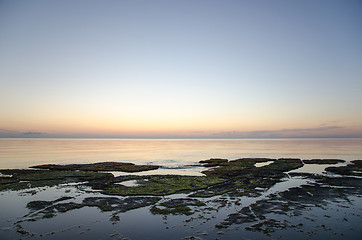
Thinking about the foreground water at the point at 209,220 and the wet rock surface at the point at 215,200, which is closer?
the foreground water at the point at 209,220

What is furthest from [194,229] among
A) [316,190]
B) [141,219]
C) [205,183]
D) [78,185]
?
[78,185]

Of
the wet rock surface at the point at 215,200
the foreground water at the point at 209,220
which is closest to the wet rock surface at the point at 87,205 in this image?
the wet rock surface at the point at 215,200

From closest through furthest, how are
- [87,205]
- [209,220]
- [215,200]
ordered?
[209,220] → [87,205] → [215,200]

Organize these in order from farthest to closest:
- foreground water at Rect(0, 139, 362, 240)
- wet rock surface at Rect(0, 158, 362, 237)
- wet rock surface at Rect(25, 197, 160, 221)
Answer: wet rock surface at Rect(25, 197, 160, 221), wet rock surface at Rect(0, 158, 362, 237), foreground water at Rect(0, 139, 362, 240)

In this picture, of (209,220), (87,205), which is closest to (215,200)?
(209,220)

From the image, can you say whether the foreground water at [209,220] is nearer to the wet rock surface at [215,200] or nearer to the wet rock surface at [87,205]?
the wet rock surface at [215,200]

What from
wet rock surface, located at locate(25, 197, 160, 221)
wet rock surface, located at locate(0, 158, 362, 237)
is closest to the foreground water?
wet rock surface, located at locate(0, 158, 362, 237)

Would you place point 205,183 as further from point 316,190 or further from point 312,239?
point 312,239

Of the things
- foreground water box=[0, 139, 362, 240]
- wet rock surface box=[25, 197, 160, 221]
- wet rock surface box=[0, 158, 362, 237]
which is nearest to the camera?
foreground water box=[0, 139, 362, 240]

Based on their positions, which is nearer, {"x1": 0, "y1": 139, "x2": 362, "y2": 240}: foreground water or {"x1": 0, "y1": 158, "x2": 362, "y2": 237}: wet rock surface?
{"x1": 0, "y1": 139, "x2": 362, "y2": 240}: foreground water

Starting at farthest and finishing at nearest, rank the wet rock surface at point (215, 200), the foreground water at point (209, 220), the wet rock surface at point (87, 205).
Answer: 1. the wet rock surface at point (87, 205)
2. the wet rock surface at point (215, 200)
3. the foreground water at point (209, 220)

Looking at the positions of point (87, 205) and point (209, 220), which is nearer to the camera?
point (209, 220)

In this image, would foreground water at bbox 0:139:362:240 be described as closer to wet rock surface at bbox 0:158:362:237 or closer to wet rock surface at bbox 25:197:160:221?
wet rock surface at bbox 0:158:362:237

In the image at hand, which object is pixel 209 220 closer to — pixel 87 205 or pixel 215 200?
pixel 215 200
